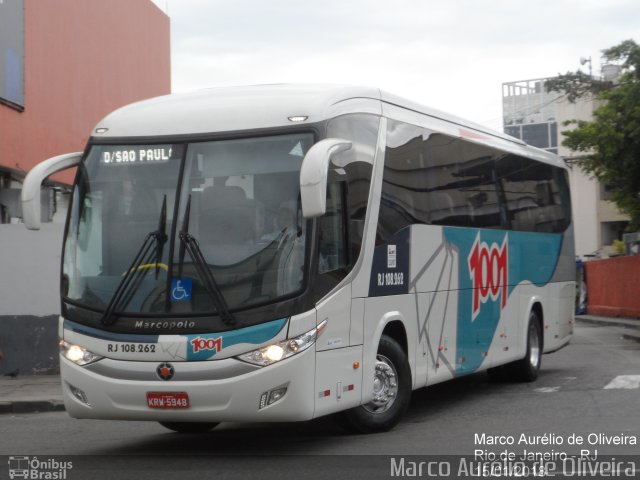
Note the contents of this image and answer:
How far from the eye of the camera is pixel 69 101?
21.4m

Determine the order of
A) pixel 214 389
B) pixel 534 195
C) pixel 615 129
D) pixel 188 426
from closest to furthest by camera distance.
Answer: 1. pixel 214 389
2. pixel 188 426
3. pixel 534 195
4. pixel 615 129

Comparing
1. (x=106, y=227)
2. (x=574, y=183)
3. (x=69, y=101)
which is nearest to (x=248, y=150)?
(x=106, y=227)

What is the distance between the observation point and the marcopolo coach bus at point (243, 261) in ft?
28.5

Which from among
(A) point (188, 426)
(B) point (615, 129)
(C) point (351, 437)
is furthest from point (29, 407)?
(B) point (615, 129)

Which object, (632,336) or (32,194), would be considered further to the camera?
(632,336)

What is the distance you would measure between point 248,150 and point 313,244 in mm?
981

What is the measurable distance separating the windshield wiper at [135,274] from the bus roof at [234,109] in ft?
3.30

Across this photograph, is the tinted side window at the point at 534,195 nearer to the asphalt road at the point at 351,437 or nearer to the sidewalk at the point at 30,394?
the asphalt road at the point at 351,437

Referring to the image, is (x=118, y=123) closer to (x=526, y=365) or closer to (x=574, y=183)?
(x=526, y=365)

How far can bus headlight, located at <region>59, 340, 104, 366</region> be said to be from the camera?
9055 millimetres

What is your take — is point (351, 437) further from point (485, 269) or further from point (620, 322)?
point (620, 322)

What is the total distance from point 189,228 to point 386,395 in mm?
2693

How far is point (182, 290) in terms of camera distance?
8812mm

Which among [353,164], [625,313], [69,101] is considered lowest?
[625,313]
